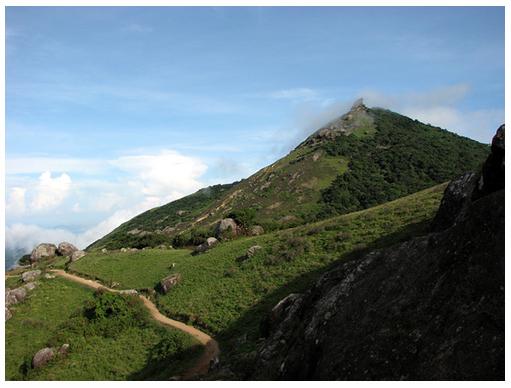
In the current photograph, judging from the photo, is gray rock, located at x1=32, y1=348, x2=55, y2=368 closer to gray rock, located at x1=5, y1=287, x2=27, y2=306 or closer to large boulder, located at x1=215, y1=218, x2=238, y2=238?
gray rock, located at x1=5, y1=287, x2=27, y2=306

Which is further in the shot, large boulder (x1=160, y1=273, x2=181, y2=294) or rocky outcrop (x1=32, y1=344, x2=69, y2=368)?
large boulder (x1=160, y1=273, x2=181, y2=294)

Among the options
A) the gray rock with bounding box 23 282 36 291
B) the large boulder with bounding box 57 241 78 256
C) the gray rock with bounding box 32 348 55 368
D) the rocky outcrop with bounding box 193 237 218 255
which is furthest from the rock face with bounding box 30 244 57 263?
the gray rock with bounding box 32 348 55 368

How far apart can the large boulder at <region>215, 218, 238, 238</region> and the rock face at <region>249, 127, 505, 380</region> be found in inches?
2017

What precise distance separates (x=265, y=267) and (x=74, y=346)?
2199cm

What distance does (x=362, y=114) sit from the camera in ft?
570

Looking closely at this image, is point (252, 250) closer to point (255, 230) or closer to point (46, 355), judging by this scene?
point (255, 230)

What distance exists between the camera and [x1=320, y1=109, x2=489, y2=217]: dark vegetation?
111 metres

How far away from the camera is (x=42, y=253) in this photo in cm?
8862

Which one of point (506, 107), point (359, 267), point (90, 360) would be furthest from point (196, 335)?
point (506, 107)

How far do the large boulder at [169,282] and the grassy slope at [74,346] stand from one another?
874cm

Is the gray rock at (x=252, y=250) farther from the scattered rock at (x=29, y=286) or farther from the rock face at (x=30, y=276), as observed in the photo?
the rock face at (x=30, y=276)

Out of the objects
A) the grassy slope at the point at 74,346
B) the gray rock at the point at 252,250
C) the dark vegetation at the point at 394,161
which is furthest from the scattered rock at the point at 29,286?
the dark vegetation at the point at 394,161

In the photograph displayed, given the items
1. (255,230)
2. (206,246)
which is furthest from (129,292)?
(255,230)

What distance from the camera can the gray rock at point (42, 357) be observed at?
120ft
